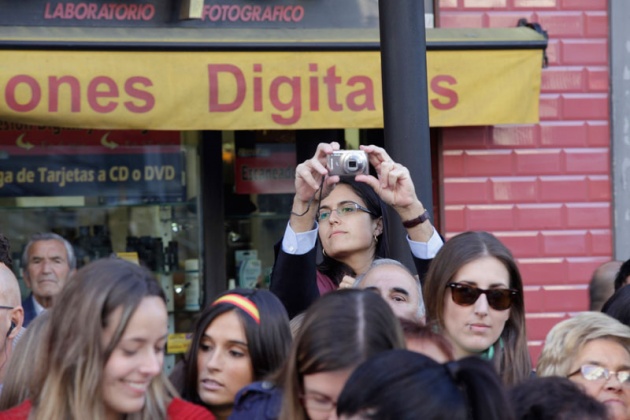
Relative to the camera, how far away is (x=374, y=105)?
313 inches

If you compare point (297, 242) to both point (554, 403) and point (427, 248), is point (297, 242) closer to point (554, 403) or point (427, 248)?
point (427, 248)

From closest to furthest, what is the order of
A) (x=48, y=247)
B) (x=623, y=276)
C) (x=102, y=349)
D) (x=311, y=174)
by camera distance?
→ (x=102, y=349) → (x=311, y=174) → (x=623, y=276) → (x=48, y=247)

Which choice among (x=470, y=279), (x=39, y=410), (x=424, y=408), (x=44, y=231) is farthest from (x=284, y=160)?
(x=424, y=408)

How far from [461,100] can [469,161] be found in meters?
0.63

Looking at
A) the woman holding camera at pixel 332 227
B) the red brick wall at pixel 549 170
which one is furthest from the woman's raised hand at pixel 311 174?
the red brick wall at pixel 549 170

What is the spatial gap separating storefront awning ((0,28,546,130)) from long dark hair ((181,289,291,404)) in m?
4.05

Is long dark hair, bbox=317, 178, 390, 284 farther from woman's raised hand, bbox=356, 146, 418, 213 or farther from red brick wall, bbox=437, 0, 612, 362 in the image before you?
red brick wall, bbox=437, 0, 612, 362

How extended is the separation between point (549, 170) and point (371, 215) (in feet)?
13.5

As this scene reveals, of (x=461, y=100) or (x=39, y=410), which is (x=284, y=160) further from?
(x=39, y=410)

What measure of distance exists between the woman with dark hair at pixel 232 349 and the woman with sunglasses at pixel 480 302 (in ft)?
1.81

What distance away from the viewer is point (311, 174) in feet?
14.1

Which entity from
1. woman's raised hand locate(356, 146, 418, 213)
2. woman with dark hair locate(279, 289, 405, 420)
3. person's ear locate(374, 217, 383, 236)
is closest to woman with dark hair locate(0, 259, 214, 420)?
woman with dark hair locate(279, 289, 405, 420)

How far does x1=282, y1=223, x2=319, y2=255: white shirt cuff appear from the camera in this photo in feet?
14.2

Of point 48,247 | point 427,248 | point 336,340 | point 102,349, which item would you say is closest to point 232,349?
point 102,349
